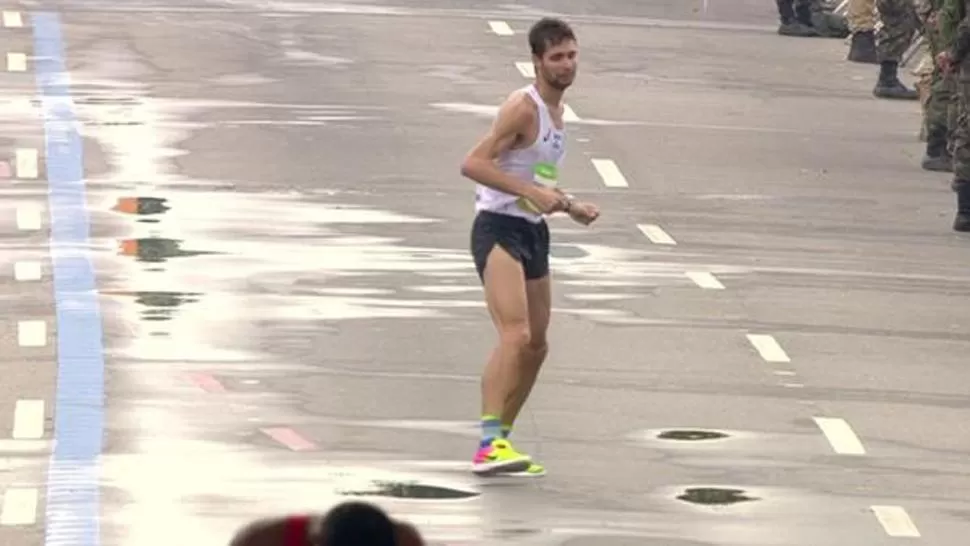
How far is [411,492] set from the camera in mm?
11945

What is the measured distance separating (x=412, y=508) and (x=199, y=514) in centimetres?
83

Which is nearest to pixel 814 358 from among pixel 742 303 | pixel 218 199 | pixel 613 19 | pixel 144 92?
pixel 742 303

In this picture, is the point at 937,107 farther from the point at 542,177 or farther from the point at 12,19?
the point at 542,177

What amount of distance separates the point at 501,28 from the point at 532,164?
1733cm

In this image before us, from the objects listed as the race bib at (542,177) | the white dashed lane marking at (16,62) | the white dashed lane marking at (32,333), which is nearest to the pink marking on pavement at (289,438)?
the race bib at (542,177)

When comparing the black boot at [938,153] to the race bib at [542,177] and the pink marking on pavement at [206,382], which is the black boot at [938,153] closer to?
the pink marking on pavement at [206,382]

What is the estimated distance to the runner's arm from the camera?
1198 centimetres

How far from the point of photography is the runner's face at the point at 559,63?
1198cm

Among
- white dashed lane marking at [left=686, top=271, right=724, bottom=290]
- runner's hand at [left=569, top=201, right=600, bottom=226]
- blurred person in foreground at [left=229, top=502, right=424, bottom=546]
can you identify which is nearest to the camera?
blurred person in foreground at [left=229, top=502, right=424, bottom=546]

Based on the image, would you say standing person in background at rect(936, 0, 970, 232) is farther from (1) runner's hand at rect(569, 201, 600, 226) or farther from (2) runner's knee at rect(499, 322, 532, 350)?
(1) runner's hand at rect(569, 201, 600, 226)

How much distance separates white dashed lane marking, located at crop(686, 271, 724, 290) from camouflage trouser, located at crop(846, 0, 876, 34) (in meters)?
10.5

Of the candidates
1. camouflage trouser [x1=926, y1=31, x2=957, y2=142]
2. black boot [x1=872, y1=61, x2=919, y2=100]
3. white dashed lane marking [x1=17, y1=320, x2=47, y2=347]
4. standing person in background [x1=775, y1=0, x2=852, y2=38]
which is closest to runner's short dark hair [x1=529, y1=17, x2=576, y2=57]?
white dashed lane marking [x1=17, y1=320, x2=47, y2=347]

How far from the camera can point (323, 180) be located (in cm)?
2081

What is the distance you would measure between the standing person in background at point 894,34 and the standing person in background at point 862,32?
1693mm
